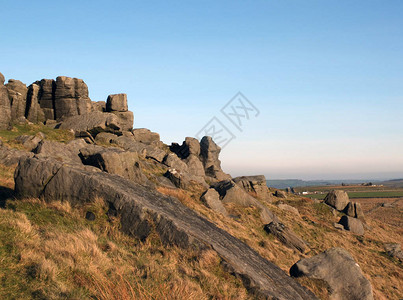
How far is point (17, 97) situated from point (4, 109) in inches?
227

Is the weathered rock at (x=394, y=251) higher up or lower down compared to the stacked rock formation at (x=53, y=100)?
lower down

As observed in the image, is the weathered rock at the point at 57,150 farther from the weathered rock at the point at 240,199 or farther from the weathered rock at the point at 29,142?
the weathered rock at the point at 240,199

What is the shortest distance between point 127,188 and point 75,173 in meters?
2.18

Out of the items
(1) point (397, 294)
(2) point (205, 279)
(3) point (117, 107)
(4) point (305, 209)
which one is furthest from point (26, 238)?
(3) point (117, 107)

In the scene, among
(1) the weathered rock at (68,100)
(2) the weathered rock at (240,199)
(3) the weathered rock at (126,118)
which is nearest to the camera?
(2) the weathered rock at (240,199)

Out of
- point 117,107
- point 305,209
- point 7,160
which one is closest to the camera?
point 7,160

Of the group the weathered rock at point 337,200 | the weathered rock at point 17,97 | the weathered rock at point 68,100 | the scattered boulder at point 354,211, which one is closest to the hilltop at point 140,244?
the scattered boulder at point 354,211

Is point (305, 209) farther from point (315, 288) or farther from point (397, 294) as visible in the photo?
point (315, 288)

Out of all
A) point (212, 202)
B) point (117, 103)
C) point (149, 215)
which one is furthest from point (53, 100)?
point (149, 215)

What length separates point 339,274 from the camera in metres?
13.0

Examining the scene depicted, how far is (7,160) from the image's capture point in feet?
66.3

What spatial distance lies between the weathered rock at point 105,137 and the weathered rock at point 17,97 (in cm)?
1243

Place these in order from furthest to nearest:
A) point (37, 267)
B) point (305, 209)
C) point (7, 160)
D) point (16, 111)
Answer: point (16, 111) < point (305, 209) < point (7, 160) < point (37, 267)

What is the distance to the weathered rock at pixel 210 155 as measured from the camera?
5431cm
